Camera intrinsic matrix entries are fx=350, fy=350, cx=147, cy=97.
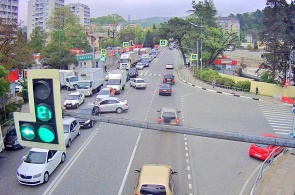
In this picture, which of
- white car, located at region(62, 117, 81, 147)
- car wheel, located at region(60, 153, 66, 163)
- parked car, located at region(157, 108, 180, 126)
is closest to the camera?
car wheel, located at region(60, 153, 66, 163)

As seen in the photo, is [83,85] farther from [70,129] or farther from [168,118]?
[70,129]

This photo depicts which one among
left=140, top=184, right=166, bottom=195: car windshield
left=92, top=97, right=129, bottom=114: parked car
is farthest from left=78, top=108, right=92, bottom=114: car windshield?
left=140, top=184, right=166, bottom=195: car windshield

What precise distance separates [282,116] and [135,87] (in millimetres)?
18485

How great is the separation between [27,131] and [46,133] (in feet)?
1.01

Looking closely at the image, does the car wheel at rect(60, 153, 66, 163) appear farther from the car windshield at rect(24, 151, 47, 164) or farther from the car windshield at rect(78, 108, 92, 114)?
the car windshield at rect(78, 108, 92, 114)

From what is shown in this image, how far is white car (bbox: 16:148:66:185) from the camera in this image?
1443cm

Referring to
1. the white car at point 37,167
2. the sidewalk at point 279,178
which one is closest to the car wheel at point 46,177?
the white car at point 37,167

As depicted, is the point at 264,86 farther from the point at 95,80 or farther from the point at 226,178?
the point at 226,178

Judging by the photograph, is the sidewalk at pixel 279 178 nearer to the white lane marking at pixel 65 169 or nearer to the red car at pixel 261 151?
the red car at pixel 261 151

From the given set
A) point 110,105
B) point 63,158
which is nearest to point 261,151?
point 63,158

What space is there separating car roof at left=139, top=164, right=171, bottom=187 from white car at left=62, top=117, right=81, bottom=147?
302 inches

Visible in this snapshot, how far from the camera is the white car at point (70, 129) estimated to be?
1971 cm

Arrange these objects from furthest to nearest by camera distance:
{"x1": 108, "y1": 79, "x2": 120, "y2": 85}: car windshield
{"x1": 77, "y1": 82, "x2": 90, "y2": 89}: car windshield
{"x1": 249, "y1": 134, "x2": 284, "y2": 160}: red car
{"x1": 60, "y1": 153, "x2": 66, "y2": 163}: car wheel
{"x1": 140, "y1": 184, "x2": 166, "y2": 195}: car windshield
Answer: {"x1": 108, "y1": 79, "x2": 120, "y2": 85}: car windshield → {"x1": 77, "y1": 82, "x2": 90, "y2": 89}: car windshield → {"x1": 249, "y1": 134, "x2": 284, "y2": 160}: red car → {"x1": 60, "y1": 153, "x2": 66, "y2": 163}: car wheel → {"x1": 140, "y1": 184, "x2": 166, "y2": 195}: car windshield

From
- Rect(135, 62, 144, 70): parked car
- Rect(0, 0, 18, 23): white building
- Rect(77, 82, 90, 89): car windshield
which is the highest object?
Rect(0, 0, 18, 23): white building
